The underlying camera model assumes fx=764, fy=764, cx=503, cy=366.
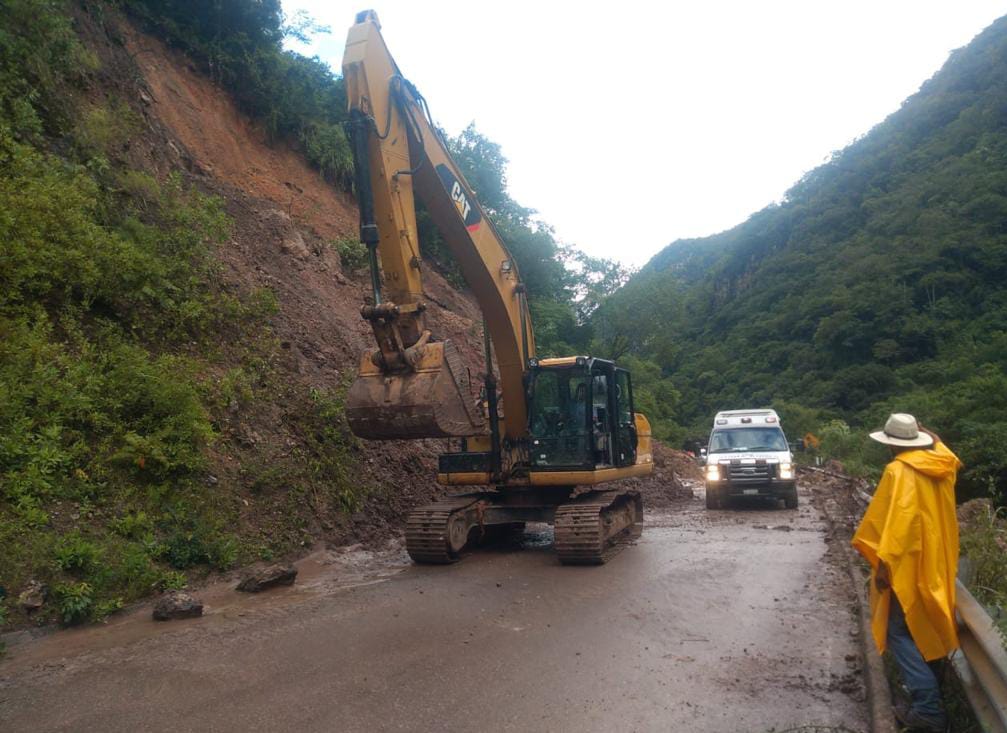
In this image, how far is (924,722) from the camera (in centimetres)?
405

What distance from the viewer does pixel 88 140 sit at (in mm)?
13266

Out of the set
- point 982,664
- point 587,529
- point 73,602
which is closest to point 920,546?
point 982,664

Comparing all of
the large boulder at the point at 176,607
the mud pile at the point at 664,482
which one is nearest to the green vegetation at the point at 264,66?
the mud pile at the point at 664,482

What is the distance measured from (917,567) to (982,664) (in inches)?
21.8

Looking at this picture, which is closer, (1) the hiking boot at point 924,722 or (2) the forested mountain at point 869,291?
(1) the hiking boot at point 924,722

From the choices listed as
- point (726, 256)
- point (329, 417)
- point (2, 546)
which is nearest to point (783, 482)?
point (329, 417)

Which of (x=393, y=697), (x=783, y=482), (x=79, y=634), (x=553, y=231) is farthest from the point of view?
(x=553, y=231)

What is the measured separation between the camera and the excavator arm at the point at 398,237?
7938 millimetres

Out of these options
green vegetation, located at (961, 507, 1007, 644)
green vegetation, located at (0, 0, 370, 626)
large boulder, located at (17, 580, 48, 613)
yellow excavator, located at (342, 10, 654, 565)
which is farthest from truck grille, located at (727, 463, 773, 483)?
large boulder, located at (17, 580, 48, 613)

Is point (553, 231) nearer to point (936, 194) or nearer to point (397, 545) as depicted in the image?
point (397, 545)

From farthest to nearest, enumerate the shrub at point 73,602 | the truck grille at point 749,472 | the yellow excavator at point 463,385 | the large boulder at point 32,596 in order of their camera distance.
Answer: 1. the truck grille at point 749,472
2. the yellow excavator at point 463,385
3. the shrub at point 73,602
4. the large boulder at point 32,596

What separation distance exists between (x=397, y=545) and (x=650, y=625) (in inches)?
213

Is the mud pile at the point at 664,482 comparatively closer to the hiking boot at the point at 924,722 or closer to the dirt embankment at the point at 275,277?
the dirt embankment at the point at 275,277

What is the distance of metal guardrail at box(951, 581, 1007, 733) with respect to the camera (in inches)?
136
